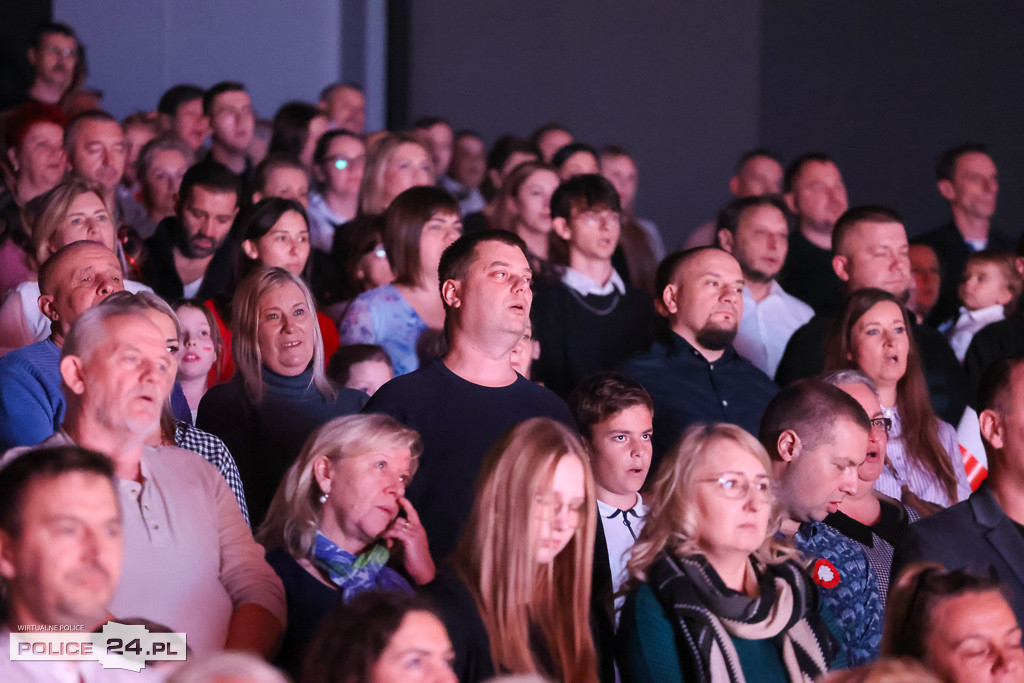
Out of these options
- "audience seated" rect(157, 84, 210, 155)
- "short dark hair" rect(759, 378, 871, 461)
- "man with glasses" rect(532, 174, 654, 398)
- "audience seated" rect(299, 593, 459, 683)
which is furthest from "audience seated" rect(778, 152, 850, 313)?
"audience seated" rect(299, 593, 459, 683)

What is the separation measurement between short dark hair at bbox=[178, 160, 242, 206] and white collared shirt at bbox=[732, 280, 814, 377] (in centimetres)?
204

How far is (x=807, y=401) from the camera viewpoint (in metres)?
3.50

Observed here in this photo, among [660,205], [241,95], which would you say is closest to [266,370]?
[241,95]

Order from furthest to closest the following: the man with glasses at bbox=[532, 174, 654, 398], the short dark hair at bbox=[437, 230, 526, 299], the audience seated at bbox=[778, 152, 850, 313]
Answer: the audience seated at bbox=[778, 152, 850, 313] → the man with glasses at bbox=[532, 174, 654, 398] → the short dark hair at bbox=[437, 230, 526, 299]

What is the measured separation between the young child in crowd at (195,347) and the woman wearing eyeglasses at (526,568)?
63.5 inches

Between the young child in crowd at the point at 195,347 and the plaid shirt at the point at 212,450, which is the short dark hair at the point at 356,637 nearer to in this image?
the plaid shirt at the point at 212,450

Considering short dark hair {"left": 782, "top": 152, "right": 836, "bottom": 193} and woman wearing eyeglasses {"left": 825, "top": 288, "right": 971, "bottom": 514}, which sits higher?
short dark hair {"left": 782, "top": 152, "right": 836, "bottom": 193}

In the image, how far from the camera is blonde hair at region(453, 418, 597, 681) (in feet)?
8.48

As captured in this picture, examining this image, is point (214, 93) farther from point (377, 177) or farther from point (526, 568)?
point (526, 568)

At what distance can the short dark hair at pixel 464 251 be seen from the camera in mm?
3410

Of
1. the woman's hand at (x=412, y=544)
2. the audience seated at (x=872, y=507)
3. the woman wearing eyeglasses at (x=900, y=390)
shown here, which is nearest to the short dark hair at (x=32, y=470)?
the woman's hand at (x=412, y=544)

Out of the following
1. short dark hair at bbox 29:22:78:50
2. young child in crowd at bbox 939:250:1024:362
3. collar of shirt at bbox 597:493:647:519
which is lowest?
collar of shirt at bbox 597:493:647:519

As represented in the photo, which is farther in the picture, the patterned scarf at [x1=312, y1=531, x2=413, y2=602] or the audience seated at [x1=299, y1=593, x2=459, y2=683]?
the patterned scarf at [x1=312, y1=531, x2=413, y2=602]

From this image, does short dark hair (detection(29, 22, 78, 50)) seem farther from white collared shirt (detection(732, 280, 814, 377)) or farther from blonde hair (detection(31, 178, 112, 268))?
white collared shirt (detection(732, 280, 814, 377))
